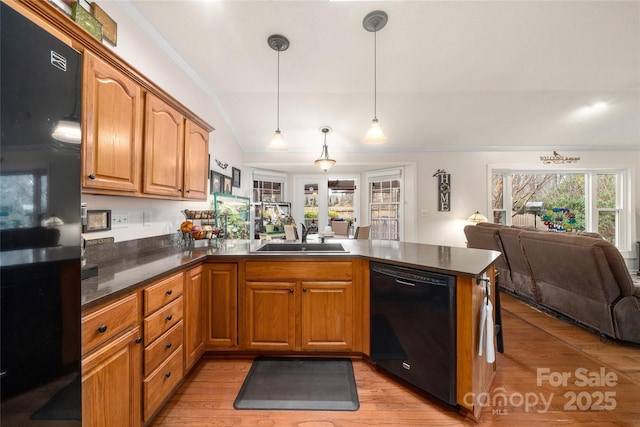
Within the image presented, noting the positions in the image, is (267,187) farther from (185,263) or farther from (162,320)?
(162,320)

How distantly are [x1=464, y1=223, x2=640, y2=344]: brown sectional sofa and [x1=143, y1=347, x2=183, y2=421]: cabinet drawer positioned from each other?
3.38m

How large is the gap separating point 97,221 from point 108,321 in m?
0.89

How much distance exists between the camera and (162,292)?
4.60ft

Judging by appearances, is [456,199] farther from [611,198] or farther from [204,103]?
[204,103]

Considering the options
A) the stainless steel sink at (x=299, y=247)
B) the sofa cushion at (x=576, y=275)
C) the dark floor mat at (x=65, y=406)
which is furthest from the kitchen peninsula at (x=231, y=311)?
the sofa cushion at (x=576, y=275)

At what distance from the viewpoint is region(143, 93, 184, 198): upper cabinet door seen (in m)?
1.62

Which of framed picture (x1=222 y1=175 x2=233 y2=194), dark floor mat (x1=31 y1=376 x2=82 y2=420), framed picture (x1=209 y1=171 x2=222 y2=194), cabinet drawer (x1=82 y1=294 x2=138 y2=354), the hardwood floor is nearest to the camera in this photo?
dark floor mat (x1=31 y1=376 x2=82 y2=420)

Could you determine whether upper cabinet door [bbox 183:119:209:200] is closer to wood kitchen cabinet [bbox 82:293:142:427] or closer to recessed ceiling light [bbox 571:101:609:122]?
wood kitchen cabinet [bbox 82:293:142:427]

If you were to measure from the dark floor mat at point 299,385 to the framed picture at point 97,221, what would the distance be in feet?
4.77

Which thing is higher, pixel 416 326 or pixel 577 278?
pixel 577 278

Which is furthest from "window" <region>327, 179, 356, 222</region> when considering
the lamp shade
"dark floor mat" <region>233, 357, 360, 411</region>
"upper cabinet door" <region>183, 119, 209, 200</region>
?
"dark floor mat" <region>233, 357, 360, 411</region>

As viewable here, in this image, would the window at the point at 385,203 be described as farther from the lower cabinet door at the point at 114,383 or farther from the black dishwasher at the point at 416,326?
the lower cabinet door at the point at 114,383

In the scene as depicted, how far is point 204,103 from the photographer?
311 cm

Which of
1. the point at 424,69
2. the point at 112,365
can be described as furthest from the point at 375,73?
the point at 112,365
